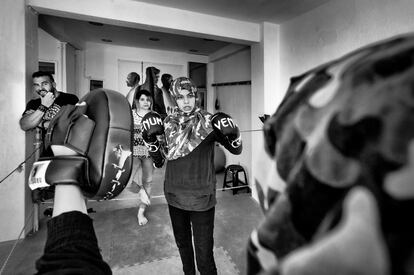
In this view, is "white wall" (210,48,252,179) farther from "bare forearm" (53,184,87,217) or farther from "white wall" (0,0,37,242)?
"bare forearm" (53,184,87,217)

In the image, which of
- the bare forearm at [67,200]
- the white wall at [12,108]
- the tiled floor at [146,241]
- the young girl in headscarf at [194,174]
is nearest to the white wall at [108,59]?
the white wall at [12,108]

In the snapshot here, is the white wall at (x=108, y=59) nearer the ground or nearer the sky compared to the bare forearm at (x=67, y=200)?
nearer the sky

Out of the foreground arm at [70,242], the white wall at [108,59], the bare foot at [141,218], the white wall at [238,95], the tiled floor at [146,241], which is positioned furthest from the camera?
the white wall at [108,59]

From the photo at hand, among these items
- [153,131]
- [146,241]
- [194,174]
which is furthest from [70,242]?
[146,241]

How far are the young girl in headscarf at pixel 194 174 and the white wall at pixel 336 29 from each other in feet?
5.81

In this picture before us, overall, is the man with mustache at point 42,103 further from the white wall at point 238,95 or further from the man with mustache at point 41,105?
the white wall at point 238,95

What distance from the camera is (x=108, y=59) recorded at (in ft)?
16.6

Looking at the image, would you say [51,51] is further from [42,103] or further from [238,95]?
[238,95]

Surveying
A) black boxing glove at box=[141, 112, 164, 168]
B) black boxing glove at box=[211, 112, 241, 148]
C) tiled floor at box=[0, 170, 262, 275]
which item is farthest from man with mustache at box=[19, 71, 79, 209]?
black boxing glove at box=[211, 112, 241, 148]

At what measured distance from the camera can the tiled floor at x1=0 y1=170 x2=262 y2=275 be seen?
1984mm

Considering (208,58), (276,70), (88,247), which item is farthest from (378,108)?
(208,58)

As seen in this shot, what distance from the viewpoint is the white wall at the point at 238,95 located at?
4.29 metres

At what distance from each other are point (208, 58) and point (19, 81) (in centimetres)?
408

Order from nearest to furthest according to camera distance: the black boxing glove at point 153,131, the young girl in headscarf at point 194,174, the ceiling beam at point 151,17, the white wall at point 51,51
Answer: the young girl in headscarf at point 194,174 < the black boxing glove at point 153,131 < the ceiling beam at point 151,17 < the white wall at point 51,51
